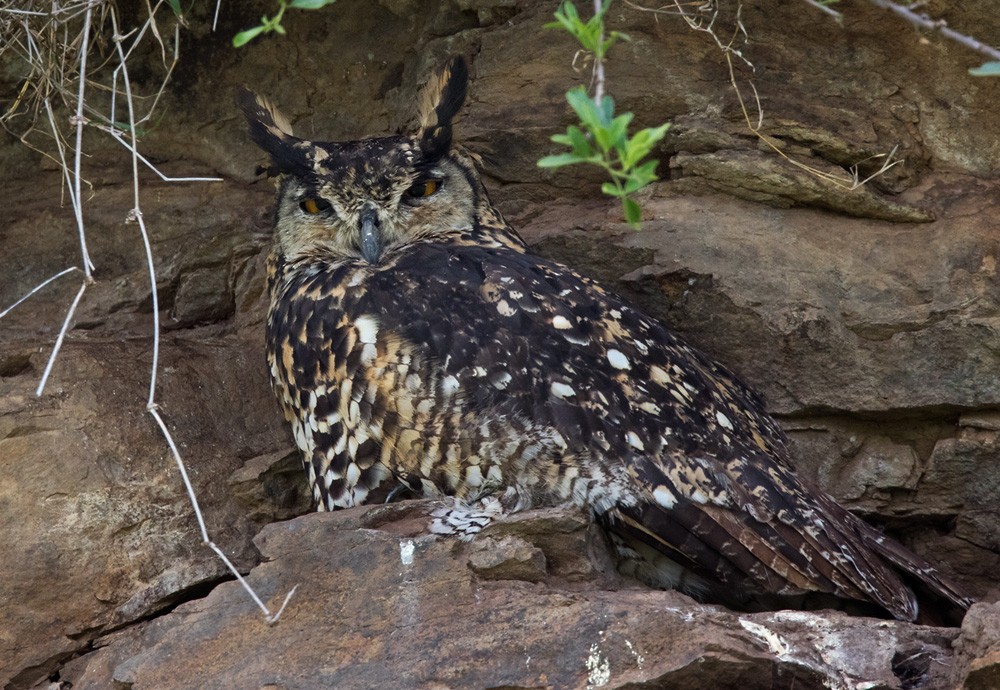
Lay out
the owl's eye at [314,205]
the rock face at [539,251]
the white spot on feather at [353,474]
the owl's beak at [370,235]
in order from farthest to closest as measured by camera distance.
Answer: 1. the owl's eye at [314,205]
2. the owl's beak at [370,235]
3. the white spot on feather at [353,474]
4. the rock face at [539,251]

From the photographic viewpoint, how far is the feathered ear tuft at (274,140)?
3.44 meters

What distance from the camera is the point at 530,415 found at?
118 inches

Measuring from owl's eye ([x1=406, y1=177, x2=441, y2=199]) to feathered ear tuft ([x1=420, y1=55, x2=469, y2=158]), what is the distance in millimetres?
72

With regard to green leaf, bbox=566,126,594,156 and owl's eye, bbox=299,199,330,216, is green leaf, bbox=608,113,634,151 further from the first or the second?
owl's eye, bbox=299,199,330,216

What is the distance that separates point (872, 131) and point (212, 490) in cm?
219

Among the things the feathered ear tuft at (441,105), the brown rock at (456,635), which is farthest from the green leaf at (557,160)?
the feathered ear tuft at (441,105)

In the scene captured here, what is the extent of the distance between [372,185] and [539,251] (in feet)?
2.30

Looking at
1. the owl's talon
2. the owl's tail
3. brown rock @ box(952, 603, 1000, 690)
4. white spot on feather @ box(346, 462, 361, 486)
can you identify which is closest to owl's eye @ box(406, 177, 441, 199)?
white spot on feather @ box(346, 462, 361, 486)

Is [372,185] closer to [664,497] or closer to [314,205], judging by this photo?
[314,205]

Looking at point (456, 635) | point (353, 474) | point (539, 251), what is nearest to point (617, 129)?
point (456, 635)

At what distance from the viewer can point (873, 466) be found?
3604 millimetres

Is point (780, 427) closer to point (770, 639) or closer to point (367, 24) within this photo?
point (770, 639)

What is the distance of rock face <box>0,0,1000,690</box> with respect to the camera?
2.81 meters

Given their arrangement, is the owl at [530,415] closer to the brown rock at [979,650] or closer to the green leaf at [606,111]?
the brown rock at [979,650]
